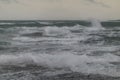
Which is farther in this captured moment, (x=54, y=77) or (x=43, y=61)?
(x=43, y=61)

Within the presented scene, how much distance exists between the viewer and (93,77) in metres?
8.29

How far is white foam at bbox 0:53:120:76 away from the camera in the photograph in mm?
9234

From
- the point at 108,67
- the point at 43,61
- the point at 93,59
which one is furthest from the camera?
the point at 93,59

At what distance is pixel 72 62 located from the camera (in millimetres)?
10102

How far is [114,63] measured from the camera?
33.7 ft

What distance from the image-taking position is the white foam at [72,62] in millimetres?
9234

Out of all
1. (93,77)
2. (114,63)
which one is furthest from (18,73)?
(114,63)

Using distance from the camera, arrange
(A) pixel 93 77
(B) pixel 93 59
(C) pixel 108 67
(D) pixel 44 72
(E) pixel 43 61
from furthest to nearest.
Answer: (B) pixel 93 59, (E) pixel 43 61, (C) pixel 108 67, (D) pixel 44 72, (A) pixel 93 77

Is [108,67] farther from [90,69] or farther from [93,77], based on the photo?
[93,77]

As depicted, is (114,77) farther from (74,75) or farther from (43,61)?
(43,61)

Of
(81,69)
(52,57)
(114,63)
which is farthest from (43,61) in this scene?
(114,63)

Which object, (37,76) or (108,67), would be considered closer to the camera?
(37,76)

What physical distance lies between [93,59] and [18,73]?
10.6 feet

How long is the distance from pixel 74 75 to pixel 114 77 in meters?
1.08
